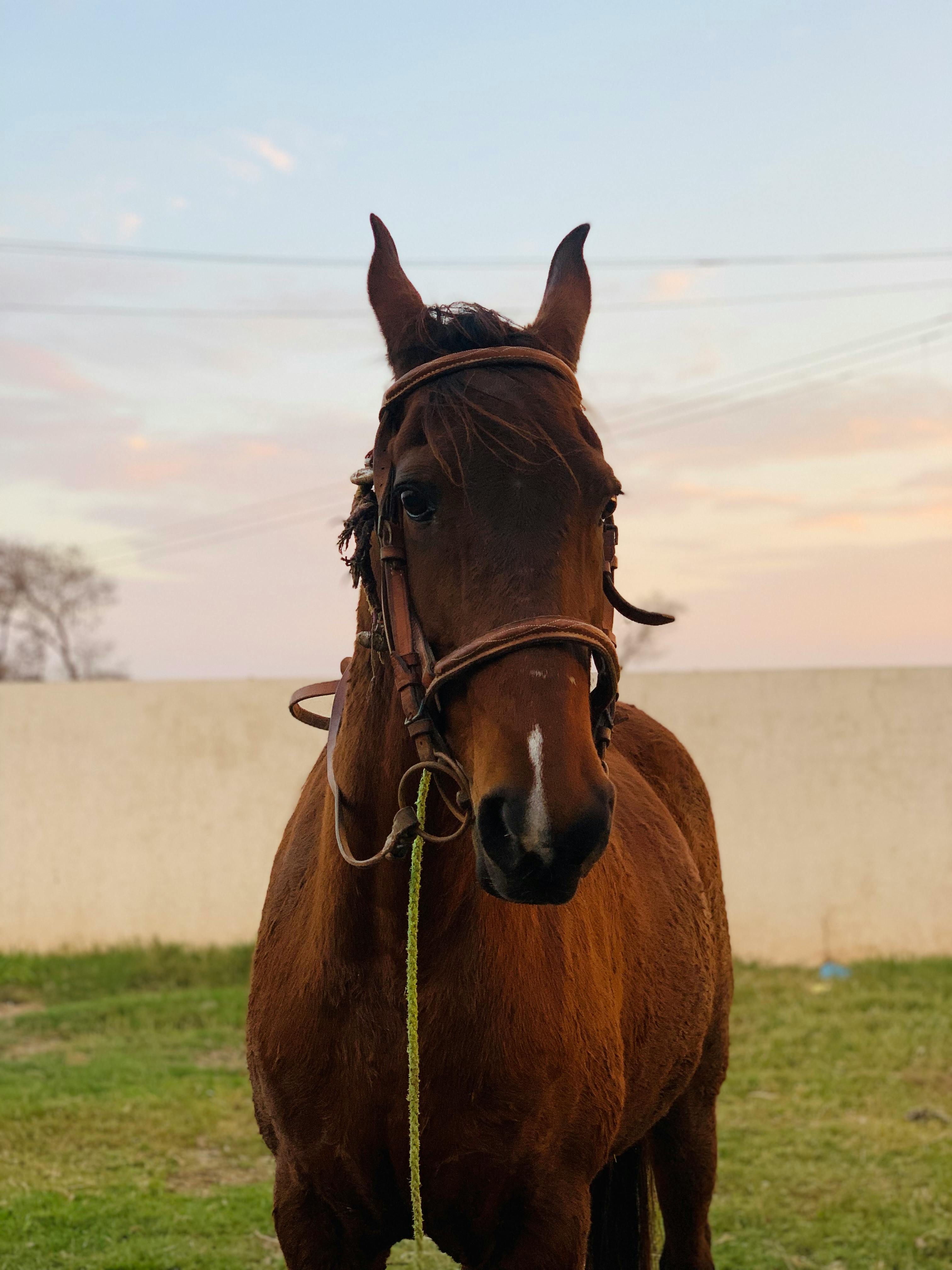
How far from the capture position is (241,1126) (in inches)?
227

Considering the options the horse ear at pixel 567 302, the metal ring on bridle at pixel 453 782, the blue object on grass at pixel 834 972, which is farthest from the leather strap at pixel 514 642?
the blue object on grass at pixel 834 972

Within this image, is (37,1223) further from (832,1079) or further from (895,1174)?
(832,1079)

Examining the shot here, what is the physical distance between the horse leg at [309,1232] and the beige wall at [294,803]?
7.42m

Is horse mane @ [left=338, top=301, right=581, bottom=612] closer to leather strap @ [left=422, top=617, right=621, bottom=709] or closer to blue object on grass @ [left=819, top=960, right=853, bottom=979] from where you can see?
leather strap @ [left=422, top=617, right=621, bottom=709]

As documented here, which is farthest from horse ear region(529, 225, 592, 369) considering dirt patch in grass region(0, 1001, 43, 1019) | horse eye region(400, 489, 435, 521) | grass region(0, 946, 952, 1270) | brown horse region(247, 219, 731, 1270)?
dirt patch in grass region(0, 1001, 43, 1019)

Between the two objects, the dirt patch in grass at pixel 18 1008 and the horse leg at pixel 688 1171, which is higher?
the horse leg at pixel 688 1171

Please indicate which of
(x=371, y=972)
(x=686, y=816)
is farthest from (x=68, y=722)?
(x=371, y=972)

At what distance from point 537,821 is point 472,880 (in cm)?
64

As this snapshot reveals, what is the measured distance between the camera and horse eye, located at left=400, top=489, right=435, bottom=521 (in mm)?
1774

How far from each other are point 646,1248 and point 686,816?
134cm

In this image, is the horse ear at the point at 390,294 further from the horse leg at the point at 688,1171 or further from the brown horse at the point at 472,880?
the horse leg at the point at 688,1171

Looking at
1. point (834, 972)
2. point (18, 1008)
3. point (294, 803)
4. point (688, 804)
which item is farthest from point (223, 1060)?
point (834, 972)

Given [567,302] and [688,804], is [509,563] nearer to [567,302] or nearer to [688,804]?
[567,302]

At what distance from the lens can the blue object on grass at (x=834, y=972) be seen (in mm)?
8828
